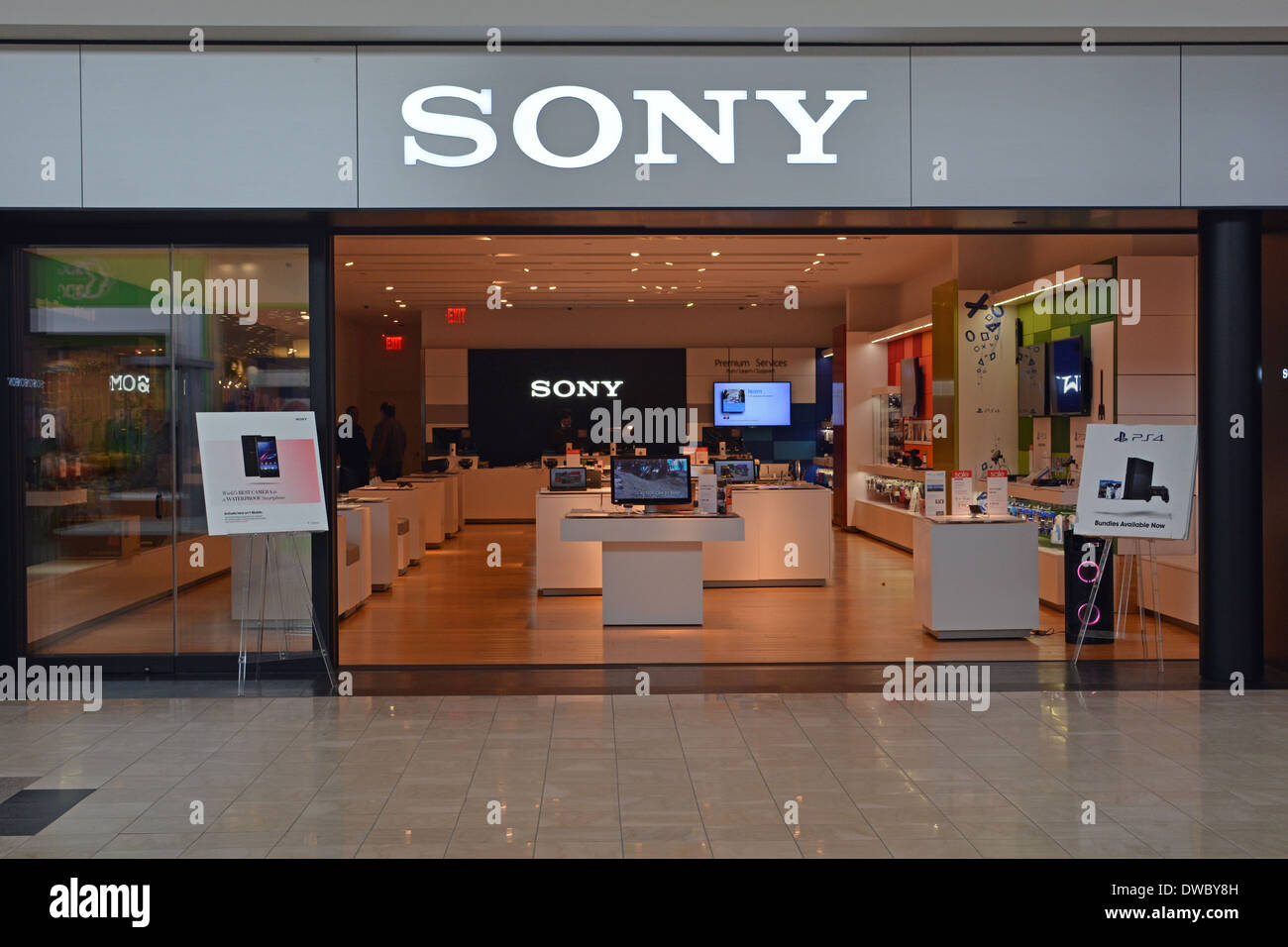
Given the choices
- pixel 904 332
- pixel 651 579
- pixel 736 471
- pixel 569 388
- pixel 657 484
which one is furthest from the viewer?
pixel 569 388

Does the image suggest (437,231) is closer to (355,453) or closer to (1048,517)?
(1048,517)

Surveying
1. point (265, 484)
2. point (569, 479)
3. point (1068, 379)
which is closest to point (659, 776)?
point (265, 484)

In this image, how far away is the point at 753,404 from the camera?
18.6 metres

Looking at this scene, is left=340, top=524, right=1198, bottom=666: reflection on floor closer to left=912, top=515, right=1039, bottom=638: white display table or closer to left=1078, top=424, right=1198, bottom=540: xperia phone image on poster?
left=912, top=515, right=1039, bottom=638: white display table

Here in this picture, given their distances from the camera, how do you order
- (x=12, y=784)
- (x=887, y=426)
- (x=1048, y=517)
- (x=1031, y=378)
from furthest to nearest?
(x=887, y=426) < (x=1031, y=378) < (x=1048, y=517) < (x=12, y=784)

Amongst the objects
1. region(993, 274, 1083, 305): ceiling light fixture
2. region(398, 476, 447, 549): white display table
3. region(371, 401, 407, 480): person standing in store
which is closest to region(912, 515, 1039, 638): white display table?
region(993, 274, 1083, 305): ceiling light fixture

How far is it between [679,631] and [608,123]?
12.3 feet

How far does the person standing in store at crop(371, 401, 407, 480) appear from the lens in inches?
602

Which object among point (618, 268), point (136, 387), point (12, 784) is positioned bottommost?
point (12, 784)

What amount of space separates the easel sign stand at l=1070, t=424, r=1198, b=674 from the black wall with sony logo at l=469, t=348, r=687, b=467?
11928 millimetres

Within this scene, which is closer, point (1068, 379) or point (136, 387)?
point (136, 387)

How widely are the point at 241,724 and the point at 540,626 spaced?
3.10 meters

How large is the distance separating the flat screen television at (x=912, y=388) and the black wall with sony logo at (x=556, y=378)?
5198mm
